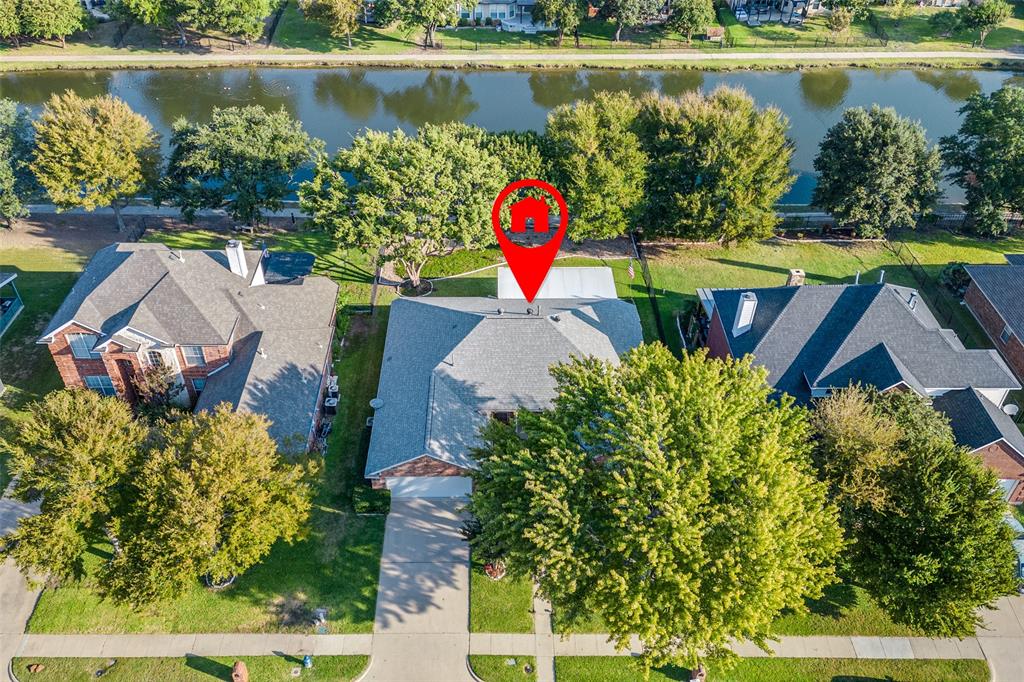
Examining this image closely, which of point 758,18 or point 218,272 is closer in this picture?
point 218,272

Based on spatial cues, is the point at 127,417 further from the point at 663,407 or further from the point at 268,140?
the point at 268,140

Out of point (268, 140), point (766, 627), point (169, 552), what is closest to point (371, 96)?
point (268, 140)

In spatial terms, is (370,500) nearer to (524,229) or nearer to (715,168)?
(524,229)

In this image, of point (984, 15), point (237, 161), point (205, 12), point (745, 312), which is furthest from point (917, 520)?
point (205, 12)

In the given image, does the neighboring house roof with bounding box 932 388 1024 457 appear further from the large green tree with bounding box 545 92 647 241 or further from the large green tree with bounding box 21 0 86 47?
the large green tree with bounding box 21 0 86 47

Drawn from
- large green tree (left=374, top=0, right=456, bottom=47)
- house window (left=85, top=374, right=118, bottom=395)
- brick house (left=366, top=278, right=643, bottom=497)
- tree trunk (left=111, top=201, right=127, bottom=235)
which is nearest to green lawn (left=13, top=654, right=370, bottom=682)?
brick house (left=366, top=278, right=643, bottom=497)
